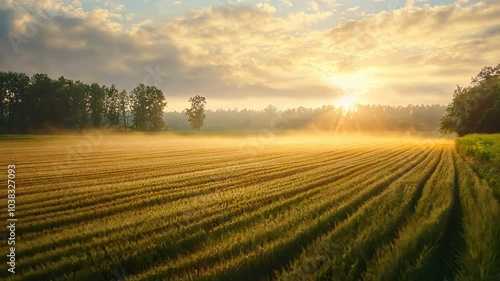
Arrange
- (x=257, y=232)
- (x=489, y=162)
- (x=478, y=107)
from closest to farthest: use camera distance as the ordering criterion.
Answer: (x=257, y=232), (x=489, y=162), (x=478, y=107)

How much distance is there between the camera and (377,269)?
5324 millimetres

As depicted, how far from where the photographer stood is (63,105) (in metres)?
82.6

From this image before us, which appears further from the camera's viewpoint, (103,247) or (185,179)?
(185,179)

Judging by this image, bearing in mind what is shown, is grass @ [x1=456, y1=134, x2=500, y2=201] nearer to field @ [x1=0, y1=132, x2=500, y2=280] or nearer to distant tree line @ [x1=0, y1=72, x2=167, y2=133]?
field @ [x1=0, y1=132, x2=500, y2=280]

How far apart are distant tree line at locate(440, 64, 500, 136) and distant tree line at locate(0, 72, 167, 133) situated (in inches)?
3145

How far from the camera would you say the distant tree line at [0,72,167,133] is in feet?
260

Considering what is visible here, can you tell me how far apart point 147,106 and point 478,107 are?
84.2 metres

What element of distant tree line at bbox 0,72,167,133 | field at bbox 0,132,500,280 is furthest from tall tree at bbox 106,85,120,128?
field at bbox 0,132,500,280

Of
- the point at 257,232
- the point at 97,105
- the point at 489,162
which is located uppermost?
the point at 97,105

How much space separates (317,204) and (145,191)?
721cm

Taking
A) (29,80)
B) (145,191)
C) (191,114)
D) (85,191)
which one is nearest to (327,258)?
(145,191)

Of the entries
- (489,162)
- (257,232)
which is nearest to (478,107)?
(489,162)

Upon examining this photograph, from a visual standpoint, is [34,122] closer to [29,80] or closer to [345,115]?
[29,80]

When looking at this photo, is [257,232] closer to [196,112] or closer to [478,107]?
[478,107]
